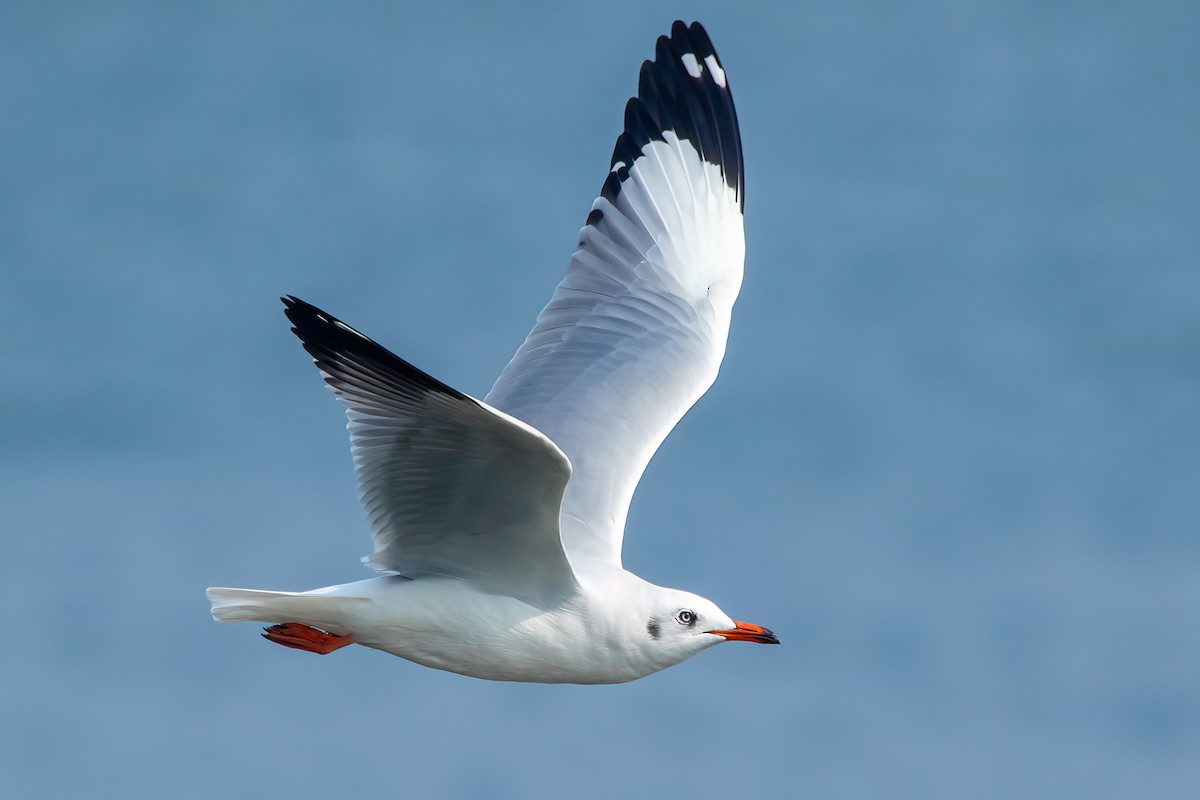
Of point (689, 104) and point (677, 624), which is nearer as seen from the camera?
point (677, 624)

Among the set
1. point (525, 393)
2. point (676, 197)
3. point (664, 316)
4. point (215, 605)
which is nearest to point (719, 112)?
point (676, 197)

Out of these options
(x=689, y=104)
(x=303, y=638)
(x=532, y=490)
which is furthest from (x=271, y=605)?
(x=689, y=104)

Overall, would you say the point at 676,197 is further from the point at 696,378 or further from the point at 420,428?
the point at 420,428

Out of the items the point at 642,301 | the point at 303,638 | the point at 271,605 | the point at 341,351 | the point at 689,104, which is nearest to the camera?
the point at 341,351

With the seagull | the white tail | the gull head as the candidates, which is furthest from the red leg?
the gull head

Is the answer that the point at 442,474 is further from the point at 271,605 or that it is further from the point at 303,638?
the point at 303,638

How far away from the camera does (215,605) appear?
7141 mm

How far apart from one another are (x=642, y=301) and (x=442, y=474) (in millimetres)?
2794

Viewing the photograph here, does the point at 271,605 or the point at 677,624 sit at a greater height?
the point at 677,624

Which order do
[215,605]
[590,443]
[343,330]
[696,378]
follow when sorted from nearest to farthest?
[343,330] < [215,605] < [590,443] < [696,378]

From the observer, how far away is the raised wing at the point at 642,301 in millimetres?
8289

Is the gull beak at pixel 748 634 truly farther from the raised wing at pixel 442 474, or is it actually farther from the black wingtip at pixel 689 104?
the black wingtip at pixel 689 104

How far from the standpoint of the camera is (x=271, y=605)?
7137 millimetres

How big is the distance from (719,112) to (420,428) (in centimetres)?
452
